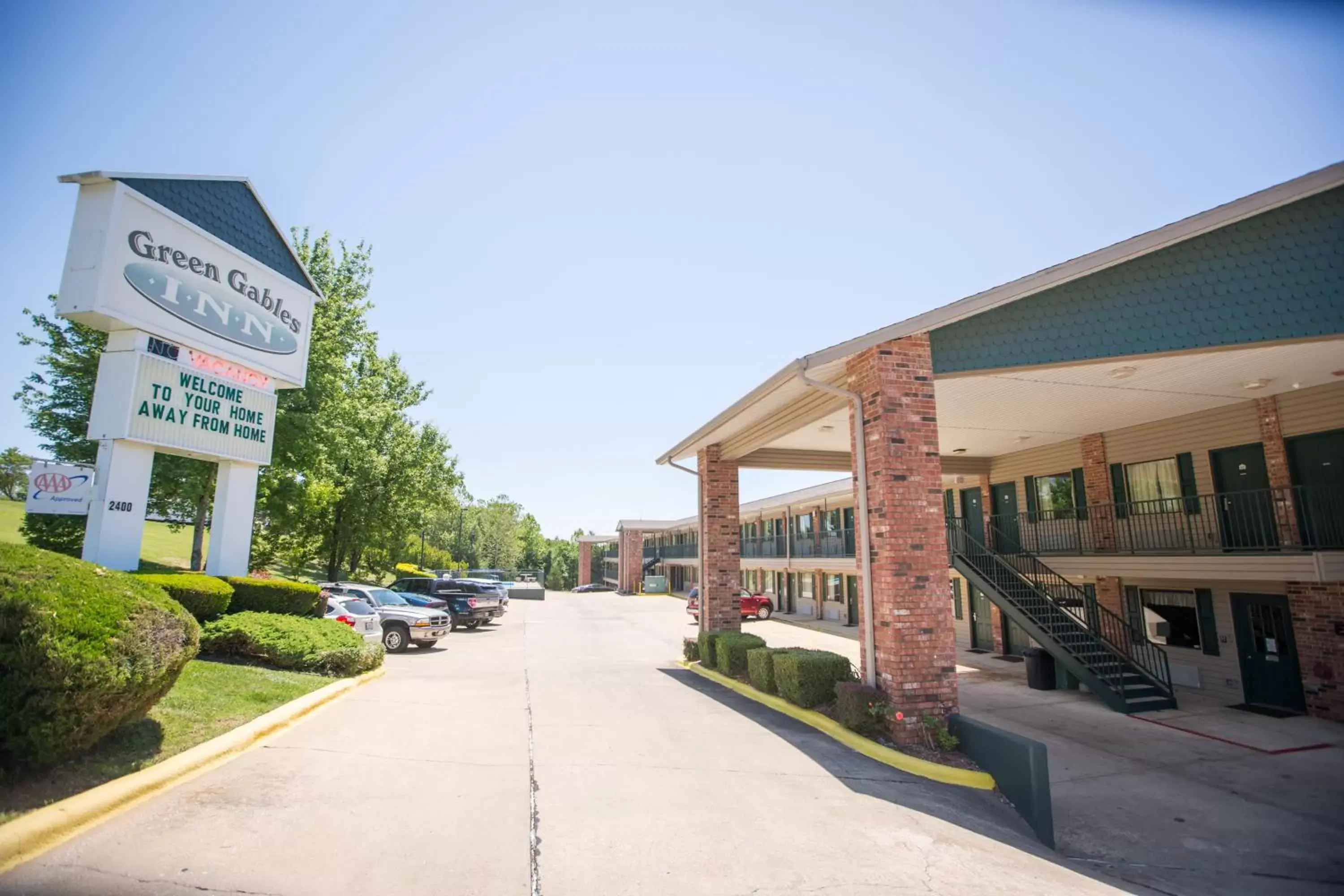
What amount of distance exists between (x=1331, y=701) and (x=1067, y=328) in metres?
8.13

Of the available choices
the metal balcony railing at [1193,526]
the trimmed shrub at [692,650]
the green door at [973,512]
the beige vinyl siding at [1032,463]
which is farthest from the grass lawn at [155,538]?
the metal balcony railing at [1193,526]

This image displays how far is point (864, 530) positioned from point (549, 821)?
17.4 ft

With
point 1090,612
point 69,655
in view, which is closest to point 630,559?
point 1090,612

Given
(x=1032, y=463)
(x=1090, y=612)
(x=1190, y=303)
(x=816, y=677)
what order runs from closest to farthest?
(x=1190, y=303) < (x=816, y=677) < (x=1090, y=612) < (x=1032, y=463)

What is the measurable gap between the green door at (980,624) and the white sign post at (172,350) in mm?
18648

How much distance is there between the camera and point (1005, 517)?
Answer: 18.1 m

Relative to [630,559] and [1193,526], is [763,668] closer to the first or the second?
[1193,526]

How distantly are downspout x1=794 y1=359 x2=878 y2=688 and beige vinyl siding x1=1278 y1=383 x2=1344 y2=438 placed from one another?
8.83 meters

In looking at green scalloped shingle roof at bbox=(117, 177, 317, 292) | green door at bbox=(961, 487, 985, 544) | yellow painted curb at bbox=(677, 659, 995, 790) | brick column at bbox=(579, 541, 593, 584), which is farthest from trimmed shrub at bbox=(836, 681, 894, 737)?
brick column at bbox=(579, 541, 593, 584)

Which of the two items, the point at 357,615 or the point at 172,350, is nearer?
the point at 172,350

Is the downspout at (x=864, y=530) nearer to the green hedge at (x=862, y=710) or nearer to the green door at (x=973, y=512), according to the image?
the green hedge at (x=862, y=710)

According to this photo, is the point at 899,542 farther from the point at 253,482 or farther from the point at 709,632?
the point at 253,482

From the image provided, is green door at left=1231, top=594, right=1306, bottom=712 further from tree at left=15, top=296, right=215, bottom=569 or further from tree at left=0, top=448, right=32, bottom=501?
Answer: tree at left=0, top=448, right=32, bottom=501

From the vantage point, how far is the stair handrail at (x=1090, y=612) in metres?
13.6
